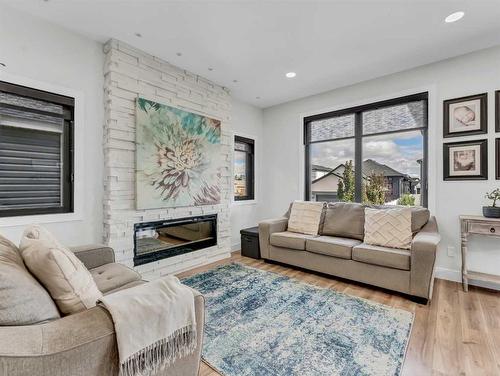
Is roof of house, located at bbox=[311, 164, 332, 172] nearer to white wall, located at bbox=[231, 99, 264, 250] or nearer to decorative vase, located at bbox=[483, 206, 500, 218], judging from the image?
white wall, located at bbox=[231, 99, 264, 250]

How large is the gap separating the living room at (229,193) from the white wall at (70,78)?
0.02 metres

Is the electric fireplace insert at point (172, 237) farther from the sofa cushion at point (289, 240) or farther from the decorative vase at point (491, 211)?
the decorative vase at point (491, 211)

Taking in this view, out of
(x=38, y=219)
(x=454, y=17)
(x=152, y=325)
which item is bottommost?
(x=152, y=325)

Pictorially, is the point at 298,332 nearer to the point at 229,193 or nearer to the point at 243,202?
the point at 229,193

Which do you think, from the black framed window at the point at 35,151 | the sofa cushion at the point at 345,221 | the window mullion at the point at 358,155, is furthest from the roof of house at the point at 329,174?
the black framed window at the point at 35,151

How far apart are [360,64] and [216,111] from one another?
2.15m

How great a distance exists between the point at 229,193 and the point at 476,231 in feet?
10.7

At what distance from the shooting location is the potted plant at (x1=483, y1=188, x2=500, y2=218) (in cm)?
265

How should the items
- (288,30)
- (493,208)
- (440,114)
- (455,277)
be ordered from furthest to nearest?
1. (440,114)
2. (455,277)
3. (493,208)
4. (288,30)

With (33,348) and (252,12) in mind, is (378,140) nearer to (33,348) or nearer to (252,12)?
(252,12)

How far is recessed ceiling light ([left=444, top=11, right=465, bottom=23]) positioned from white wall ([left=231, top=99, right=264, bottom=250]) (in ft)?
10.1

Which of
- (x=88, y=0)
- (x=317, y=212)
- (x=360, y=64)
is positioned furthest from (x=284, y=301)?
(x=88, y=0)

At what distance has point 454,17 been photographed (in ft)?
7.73

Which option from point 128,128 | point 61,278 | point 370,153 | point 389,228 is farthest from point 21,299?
point 370,153
